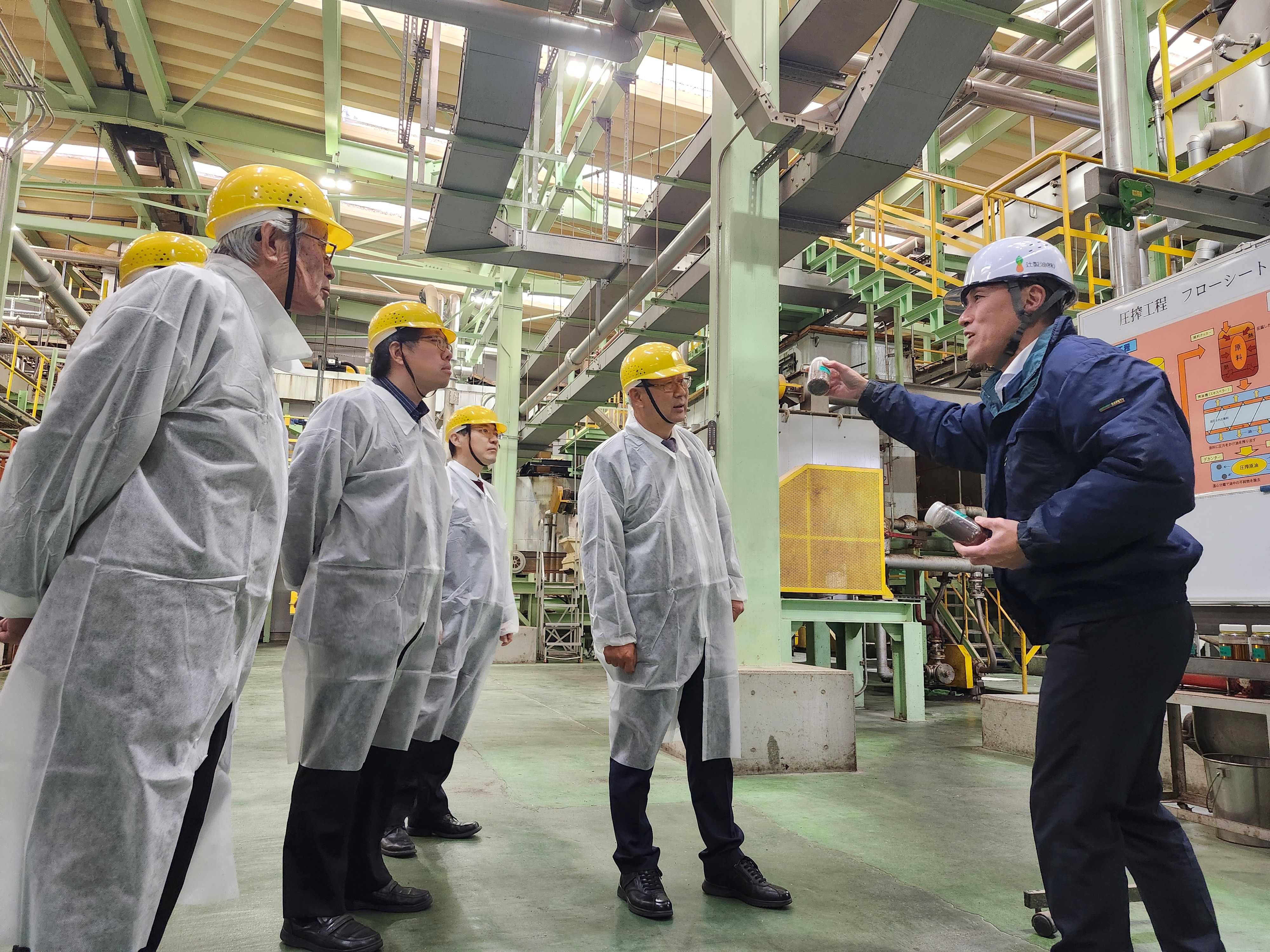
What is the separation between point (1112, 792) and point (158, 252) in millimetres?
4086

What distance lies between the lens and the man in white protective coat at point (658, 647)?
2.88 metres

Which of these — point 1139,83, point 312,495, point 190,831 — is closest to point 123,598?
point 190,831

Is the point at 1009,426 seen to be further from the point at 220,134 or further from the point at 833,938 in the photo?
the point at 220,134

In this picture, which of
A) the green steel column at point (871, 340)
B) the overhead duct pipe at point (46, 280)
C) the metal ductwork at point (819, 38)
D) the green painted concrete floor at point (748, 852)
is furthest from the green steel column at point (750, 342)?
the overhead duct pipe at point (46, 280)

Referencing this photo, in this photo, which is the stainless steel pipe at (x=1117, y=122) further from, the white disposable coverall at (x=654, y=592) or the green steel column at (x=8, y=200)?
the green steel column at (x=8, y=200)

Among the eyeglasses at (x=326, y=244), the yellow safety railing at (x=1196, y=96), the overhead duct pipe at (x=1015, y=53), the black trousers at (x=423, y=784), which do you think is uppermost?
the overhead duct pipe at (x=1015, y=53)

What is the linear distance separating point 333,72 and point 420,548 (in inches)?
346

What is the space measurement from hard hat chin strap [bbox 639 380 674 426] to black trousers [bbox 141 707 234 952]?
1968 mm

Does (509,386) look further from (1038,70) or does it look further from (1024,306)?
(1024,306)

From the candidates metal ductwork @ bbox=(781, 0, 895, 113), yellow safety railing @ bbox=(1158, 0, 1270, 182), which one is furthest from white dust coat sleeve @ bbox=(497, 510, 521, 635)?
metal ductwork @ bbox=(781, 0, 895, 113)

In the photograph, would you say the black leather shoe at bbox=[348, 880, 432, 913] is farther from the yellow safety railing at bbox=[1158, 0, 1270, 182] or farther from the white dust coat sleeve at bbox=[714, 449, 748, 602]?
the yellow safety railing at bbox=[1158, 0, 1270, 182]

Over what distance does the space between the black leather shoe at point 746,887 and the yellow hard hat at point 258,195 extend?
8.25ft

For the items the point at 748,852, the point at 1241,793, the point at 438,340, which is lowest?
the point at 748,852

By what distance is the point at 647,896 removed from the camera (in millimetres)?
2719
